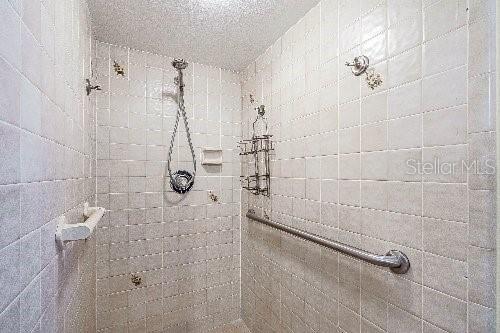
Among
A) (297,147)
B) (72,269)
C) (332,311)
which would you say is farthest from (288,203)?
(72,269)

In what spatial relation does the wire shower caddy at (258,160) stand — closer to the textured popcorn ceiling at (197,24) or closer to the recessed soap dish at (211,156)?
the recessed soap dish at (211,156)

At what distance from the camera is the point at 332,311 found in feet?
4.09

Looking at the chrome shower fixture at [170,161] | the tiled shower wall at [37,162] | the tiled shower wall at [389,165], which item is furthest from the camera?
the chrome shower fixture at [170,161]

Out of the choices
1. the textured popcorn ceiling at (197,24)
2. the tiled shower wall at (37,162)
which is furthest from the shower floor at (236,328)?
the textured popcorn ceiling at (197,24)

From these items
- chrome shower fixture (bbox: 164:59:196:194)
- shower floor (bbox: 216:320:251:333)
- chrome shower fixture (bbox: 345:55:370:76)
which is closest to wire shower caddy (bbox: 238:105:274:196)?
chrome shower fixture (bbox: 164:59:196:194)

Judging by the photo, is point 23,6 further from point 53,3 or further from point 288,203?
point 288,203

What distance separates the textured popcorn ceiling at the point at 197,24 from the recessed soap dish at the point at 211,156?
71 centimetres

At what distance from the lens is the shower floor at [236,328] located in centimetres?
206

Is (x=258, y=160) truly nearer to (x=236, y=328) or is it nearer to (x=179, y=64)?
(x=179, y=64)

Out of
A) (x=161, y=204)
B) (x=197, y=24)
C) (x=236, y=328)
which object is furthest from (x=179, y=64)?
(x=236, y=328)

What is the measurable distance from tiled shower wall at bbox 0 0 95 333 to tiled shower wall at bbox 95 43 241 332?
2.41 ft

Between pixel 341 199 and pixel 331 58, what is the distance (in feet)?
2.25

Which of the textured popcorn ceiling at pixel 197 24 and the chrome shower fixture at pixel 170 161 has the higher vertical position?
the textured popcorn ceiling at pixel 197 24

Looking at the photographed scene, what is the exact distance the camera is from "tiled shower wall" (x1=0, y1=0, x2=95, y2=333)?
1.50 feet
